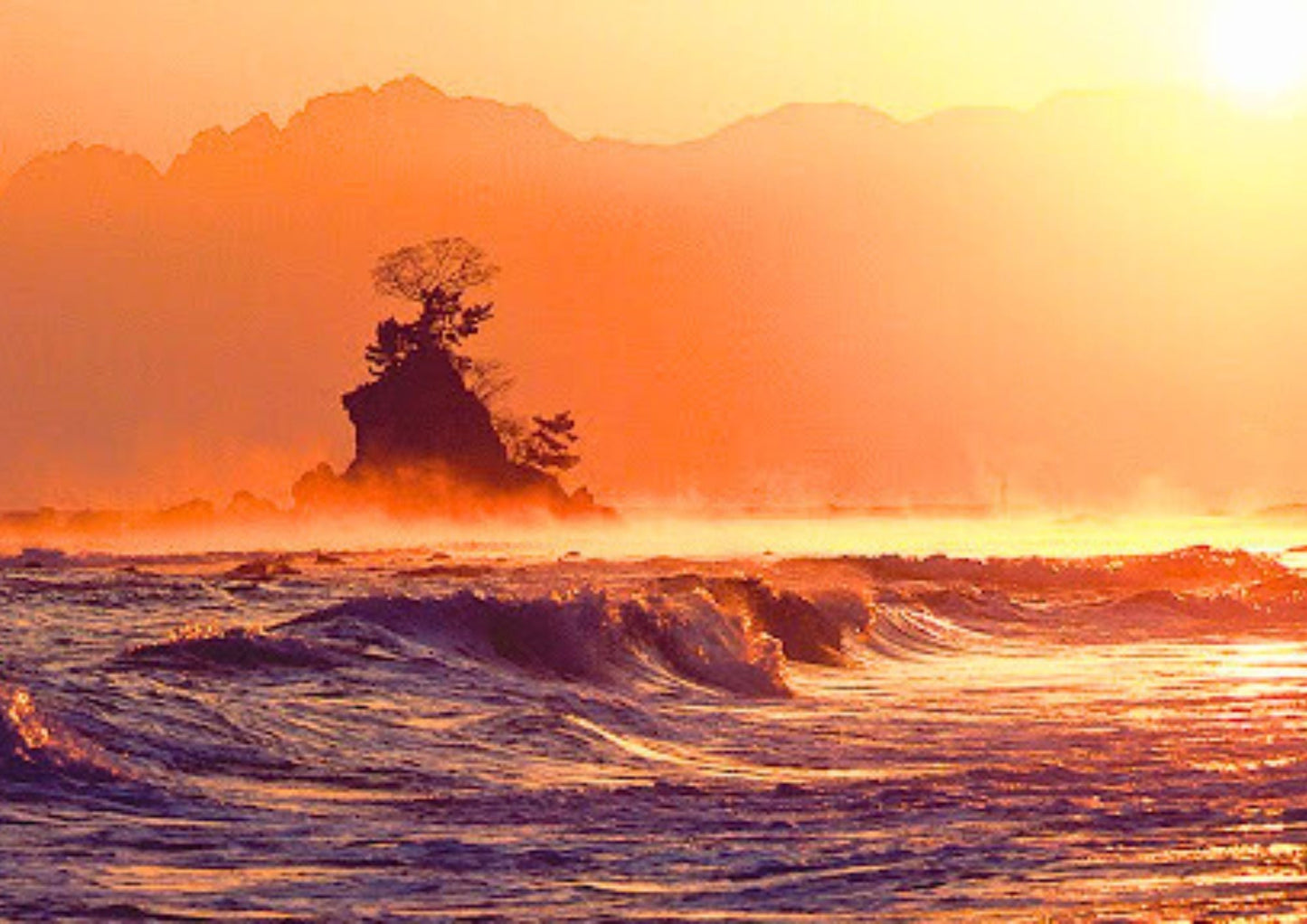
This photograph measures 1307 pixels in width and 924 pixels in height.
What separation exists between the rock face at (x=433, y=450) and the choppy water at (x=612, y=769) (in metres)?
67.5

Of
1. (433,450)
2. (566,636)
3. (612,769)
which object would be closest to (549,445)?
(433,450)

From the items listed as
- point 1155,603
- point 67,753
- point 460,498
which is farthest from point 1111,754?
point 460,498

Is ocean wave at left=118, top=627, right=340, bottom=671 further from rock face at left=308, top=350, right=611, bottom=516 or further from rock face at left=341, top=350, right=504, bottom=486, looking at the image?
rock face at left=341, top=350, right=504, bottom=486

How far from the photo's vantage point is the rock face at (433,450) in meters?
105

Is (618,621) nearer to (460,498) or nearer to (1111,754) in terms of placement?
(1111,754)

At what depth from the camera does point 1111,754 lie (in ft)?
63.7

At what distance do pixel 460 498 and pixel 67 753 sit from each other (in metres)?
89.4

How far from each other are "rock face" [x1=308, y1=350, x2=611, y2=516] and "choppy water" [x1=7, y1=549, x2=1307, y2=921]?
67.5 m

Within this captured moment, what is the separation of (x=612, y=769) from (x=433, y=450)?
3424 inches

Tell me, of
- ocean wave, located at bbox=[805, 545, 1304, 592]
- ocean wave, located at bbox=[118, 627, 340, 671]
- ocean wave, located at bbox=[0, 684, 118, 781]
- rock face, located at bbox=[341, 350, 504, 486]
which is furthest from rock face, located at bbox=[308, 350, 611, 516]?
ocean wave, located at bbox=[0, 684, 118, 781]

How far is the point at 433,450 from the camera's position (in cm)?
10519

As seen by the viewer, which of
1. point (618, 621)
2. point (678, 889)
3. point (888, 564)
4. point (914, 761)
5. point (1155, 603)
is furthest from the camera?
point (888, 564)

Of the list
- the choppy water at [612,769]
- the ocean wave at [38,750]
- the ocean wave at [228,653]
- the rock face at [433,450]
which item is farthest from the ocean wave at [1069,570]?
the ocean wave at [38,750]

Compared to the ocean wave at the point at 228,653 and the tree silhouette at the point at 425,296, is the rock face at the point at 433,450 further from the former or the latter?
the ocean wave at the point at 228,653
